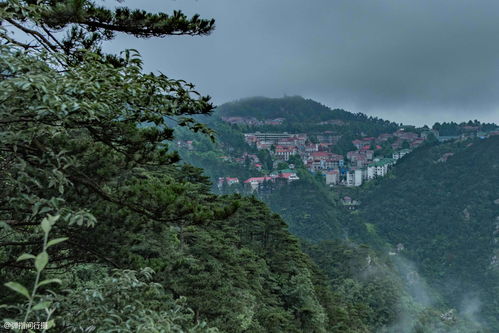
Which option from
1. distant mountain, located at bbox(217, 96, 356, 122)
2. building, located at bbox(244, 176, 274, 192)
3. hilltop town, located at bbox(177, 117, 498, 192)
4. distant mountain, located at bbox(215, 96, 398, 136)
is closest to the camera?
building, located at bbox(244, 176, 274, 192)

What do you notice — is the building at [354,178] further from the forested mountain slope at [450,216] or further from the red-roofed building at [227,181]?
the red-roofed building at [227,181]

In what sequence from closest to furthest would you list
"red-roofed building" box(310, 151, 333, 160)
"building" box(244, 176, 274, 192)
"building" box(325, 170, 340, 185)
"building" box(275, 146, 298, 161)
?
"building" box(244, 176, 274, 192) → "building" box(325, 170, 340, 185) → "building" box(275, 146, 298, 161) → "red-roofed building" box(310, 151, 333, 160)

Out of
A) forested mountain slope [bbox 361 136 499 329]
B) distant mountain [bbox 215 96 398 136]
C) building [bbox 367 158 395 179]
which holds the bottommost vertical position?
forested mountain slope [bbox 361 136 499 329]

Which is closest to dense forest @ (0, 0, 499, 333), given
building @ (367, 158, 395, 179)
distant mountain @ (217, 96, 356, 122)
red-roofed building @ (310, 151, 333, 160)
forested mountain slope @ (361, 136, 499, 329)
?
forested mountain slope @ (361, 136, 499, 329)

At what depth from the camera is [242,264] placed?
1348 cm

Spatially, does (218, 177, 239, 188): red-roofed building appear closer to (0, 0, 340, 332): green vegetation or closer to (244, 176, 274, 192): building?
(244, 176, 274, 192): building

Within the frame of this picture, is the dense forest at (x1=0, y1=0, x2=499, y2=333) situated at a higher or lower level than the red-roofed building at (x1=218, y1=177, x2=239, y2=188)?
higher

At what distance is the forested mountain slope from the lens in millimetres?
55094

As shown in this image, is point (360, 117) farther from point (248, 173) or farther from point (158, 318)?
point (158, 318)

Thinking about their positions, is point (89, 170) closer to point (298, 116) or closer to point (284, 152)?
point (284, 152)

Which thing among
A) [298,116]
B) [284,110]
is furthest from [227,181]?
[284,110]

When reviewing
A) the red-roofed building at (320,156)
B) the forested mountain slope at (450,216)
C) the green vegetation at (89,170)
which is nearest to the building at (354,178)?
the forested mountain slope at (450,216)

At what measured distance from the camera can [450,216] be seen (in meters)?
72.6

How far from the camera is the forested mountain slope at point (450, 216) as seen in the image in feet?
181
